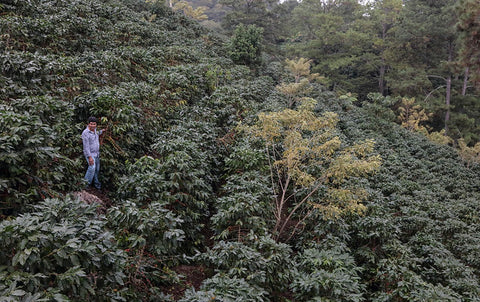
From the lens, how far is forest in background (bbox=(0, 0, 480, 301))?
2955mm

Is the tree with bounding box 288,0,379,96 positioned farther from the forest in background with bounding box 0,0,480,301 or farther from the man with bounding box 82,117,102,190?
the man with bounding box 82,117,102,190

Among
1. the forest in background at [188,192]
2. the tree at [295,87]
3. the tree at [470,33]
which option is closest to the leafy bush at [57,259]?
the forest in background at [188,192]

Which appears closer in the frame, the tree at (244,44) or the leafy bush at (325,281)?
the leafy bush at (325,281)

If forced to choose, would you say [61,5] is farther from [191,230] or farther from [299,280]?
[299,280]

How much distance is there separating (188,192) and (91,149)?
6.04ft

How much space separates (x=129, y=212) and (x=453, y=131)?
23090 mm

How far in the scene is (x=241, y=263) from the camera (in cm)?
369

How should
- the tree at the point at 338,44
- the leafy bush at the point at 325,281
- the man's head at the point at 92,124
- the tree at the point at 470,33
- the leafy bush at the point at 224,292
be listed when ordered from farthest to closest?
the tree at the point at 338,44 → the tree at the point at 470,33 → the man's head at the point at 92,124 → the leafy bush at the point at 325,281 → the leafy bush at the point at 224,292

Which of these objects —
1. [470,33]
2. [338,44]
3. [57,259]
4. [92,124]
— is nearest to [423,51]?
[338,44]

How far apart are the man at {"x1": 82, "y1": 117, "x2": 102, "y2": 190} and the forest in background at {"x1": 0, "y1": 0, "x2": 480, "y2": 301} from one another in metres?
0.19

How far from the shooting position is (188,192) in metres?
4.98

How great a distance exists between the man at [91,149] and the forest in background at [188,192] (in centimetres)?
19

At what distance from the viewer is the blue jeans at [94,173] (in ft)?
16.1

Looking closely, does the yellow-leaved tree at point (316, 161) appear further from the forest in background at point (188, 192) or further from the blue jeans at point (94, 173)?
the blue jeans at point (94, 173)
